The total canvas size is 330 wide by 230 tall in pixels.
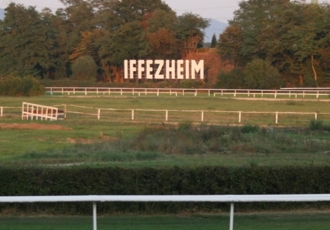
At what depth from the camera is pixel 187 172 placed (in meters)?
10.3

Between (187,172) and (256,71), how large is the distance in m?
53.1

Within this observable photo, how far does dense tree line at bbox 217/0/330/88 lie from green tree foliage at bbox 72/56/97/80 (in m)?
14.7

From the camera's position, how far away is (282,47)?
68.8 m

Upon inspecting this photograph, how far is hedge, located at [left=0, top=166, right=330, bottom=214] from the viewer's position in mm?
9844

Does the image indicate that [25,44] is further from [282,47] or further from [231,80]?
[282,47]

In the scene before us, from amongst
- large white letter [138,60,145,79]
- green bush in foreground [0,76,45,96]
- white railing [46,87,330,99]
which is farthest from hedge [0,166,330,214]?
large white letter [138,60,145,79]

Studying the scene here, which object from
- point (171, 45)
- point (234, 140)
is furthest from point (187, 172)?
point (171, 45)

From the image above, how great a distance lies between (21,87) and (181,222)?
51.0 metres

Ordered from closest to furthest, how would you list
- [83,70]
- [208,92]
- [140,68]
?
[208,92] → [140,68] → [83,70]

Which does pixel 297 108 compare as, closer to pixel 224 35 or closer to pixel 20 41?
pixel 224 35

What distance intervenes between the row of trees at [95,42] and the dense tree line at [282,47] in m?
5.72

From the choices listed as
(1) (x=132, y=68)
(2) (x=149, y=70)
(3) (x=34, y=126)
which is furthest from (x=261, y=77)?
(3) (x=34, y=126)

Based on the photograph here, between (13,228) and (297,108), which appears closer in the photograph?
(13,228)

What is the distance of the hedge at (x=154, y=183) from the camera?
32.3ft
